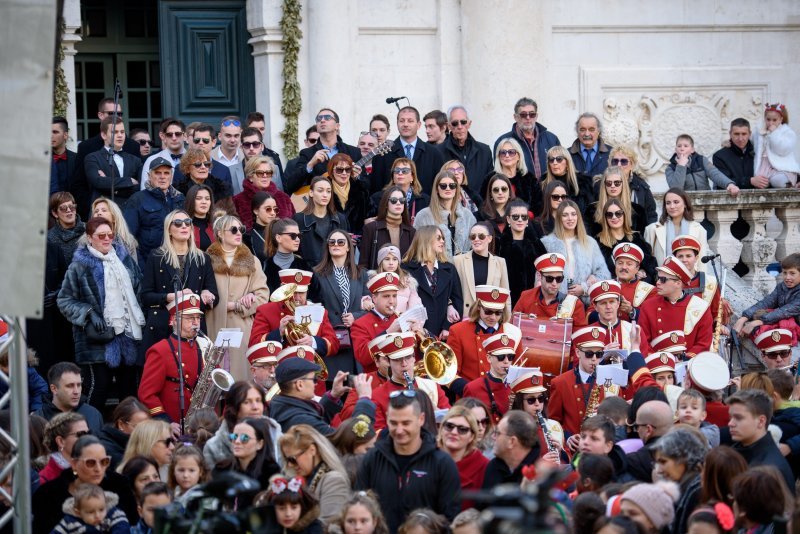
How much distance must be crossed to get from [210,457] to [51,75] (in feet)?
11.4

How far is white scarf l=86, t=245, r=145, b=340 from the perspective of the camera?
Answer: 11.7 metres

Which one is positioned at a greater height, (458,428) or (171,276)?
(171,276)

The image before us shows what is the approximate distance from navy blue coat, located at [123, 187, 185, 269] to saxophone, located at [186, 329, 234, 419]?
4.68 feet

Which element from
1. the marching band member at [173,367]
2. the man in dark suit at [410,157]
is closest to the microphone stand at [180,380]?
the marching band member at [173,367]

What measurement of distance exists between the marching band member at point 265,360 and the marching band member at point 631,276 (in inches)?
123

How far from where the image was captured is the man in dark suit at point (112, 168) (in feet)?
42.6

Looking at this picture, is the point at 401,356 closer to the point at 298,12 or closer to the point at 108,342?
the point at 108,342

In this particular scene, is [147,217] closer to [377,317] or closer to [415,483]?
[377,317]

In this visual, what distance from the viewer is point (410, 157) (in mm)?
14016

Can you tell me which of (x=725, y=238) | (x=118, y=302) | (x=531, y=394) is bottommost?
(x=531, y=394)

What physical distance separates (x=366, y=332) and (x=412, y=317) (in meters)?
0.44

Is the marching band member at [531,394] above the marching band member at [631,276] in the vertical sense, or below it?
below

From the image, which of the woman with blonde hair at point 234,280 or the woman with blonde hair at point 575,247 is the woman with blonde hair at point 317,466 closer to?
the woman with blonde hair at point 234,280

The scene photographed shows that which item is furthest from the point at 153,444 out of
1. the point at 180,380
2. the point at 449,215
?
the point at 449,215
